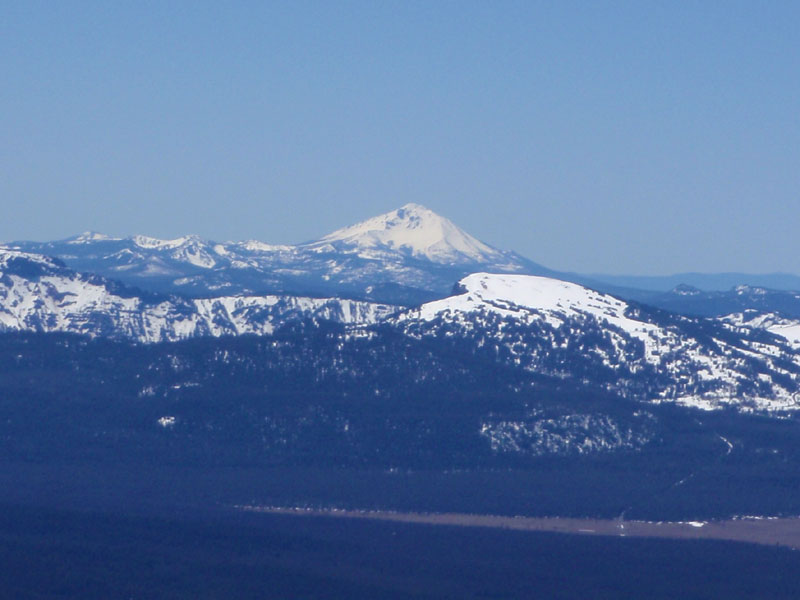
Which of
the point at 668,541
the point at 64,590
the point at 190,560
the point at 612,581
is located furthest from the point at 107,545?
the point at 668,541

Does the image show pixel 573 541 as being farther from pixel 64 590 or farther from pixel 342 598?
pixel 64 590

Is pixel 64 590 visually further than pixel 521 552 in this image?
No

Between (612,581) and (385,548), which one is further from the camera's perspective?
(385,548)

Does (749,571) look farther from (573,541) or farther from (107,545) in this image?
(107,545)

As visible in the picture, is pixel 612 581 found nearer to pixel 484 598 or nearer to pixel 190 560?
pixel 484 598

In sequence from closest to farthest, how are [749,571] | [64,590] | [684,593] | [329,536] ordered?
1. [64,590]
2. [684,593]
3. [749,571]
4. [329,536]

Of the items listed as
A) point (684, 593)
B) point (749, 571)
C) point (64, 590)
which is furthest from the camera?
point (749, 571)

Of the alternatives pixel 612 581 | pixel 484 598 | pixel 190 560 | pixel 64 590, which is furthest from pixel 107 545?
pixel 612 581

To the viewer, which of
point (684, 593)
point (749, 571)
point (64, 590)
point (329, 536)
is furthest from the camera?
point (329, 536)

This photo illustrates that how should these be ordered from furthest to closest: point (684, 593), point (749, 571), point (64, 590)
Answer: point (749, 571)
point (684, 593)
point (64, 590)
